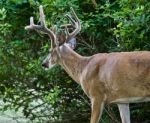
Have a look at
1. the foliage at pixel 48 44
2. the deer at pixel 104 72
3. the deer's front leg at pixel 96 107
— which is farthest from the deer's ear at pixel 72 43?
the deer's front leg at pixel 96 107

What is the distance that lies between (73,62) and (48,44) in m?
1.09

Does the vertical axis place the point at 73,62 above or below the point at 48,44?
below

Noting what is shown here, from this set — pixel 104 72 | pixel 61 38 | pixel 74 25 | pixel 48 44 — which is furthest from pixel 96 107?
pixel 48 44

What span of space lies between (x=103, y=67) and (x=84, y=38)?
179cm

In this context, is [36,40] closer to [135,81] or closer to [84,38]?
[84,38]

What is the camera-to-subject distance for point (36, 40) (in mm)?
9453

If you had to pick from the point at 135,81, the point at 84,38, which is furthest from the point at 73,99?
the point at 135,81

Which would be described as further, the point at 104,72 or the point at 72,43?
the point at 72,43

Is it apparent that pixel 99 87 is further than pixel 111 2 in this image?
No

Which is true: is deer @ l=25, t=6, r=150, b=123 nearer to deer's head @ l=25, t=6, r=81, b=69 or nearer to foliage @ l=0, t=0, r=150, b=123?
deer's head @ l=25, t=6, r=81, b=69

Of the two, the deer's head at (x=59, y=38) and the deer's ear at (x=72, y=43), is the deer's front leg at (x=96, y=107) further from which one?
the deer's ear at (x=72, y=43)

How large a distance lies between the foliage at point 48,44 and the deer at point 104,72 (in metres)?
0.51

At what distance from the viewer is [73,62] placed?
7891 millimetres

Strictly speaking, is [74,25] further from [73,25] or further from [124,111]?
[124,111]
